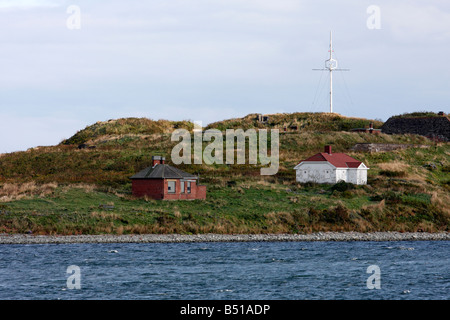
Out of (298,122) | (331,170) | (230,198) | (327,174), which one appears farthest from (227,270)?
(298,122)

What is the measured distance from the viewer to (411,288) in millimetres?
36094

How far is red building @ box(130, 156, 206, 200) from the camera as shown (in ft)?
208

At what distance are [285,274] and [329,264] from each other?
4598 mm

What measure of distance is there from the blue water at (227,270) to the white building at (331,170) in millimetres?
21301

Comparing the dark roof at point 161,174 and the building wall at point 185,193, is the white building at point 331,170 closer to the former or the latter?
the building wall at point 185,193

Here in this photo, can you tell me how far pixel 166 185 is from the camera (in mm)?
63625

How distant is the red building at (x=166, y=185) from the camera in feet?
208

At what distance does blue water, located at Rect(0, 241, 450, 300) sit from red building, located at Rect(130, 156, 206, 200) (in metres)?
13.4

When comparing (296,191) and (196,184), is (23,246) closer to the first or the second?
(196,184)

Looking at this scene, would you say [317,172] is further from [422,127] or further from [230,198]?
[422,127]

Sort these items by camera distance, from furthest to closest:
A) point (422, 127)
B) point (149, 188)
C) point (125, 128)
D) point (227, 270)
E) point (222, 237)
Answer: point (125, 128), point (422, 127), point (149, 188), point (222, 237), point (227, 270)

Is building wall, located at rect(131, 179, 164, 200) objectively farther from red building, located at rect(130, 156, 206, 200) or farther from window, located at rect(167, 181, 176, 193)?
window, located at rect(167, 181, 176, 193)

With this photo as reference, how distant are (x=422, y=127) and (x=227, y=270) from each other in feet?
276
